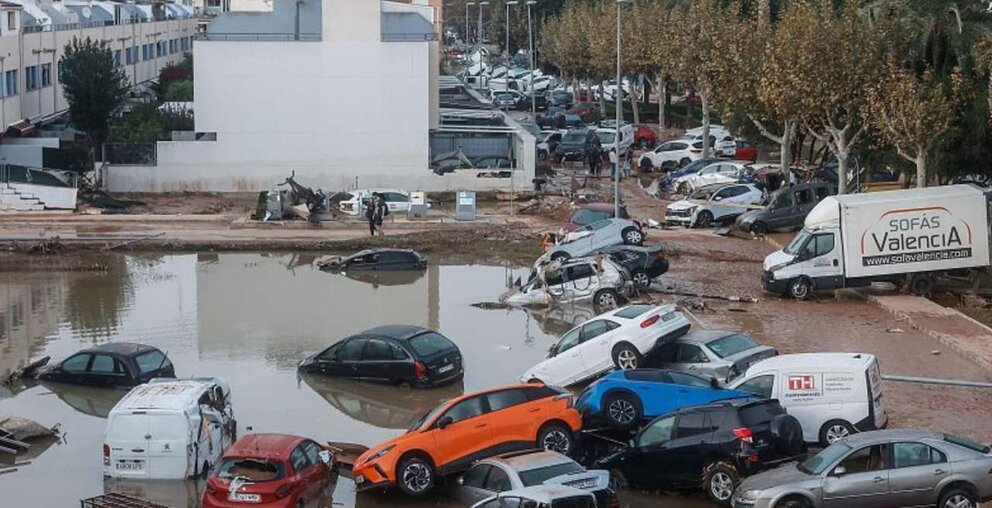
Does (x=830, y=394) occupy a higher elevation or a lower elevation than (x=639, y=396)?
higher

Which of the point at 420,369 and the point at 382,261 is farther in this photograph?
the point at 382,261

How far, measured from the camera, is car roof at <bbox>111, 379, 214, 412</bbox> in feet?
62.0

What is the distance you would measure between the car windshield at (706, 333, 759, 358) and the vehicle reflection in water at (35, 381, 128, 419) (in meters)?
9.62

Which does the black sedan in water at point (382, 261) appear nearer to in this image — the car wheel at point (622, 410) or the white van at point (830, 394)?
the car wheel at point (622, 410)

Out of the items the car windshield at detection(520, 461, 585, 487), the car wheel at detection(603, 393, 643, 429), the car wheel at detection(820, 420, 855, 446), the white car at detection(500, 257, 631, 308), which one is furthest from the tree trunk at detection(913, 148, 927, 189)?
the car windshield at detection(520, 461, 585, 487)

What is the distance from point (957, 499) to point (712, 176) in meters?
34.0

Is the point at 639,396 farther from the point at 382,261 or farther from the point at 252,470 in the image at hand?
the point at 382,261

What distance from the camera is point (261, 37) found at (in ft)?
176

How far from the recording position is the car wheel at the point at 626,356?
76.3 ft

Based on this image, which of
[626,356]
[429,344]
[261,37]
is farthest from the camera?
[261,37]

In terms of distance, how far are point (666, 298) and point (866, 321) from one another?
4550 mm

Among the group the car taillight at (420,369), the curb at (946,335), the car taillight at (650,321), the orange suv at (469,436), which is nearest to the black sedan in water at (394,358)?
the car taillight at (420,369)

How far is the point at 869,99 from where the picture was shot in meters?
36.5

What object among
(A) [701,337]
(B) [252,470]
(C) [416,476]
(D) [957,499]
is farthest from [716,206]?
(B) [252,470]
